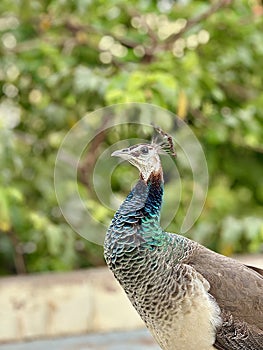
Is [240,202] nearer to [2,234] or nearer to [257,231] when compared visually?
[257,231]

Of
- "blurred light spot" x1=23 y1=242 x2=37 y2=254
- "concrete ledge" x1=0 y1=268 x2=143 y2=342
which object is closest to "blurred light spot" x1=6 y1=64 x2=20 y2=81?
"blurred light spot" x1=23 y1=242 x2=37 y2=254

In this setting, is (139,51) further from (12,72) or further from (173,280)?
(173,280)

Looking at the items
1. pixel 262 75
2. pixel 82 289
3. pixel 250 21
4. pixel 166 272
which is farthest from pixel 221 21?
pixel 166 272

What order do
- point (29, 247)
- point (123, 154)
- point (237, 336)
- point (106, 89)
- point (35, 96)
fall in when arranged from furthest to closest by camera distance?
point (35, 96)
point (29, 247)
point (106, 89)
point (237, 336)
point (123, 154)

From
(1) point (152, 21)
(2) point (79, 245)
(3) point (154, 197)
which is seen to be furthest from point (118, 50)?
(3) point (154, 197)

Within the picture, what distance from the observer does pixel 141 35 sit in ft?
8.96

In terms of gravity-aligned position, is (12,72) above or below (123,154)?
above

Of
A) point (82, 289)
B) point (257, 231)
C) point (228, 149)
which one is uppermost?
point (228, 149)

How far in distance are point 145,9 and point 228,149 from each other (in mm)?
590

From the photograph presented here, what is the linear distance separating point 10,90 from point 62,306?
2.77 feet

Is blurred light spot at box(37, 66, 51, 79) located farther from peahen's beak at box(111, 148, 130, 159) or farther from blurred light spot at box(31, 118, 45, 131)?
peahen's beak at box(111, 148, 130, 159)

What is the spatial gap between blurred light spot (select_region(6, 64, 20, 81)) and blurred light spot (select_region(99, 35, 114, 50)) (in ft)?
0.96

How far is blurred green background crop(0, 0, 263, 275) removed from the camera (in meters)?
2.57

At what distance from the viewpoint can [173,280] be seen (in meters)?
1.28
